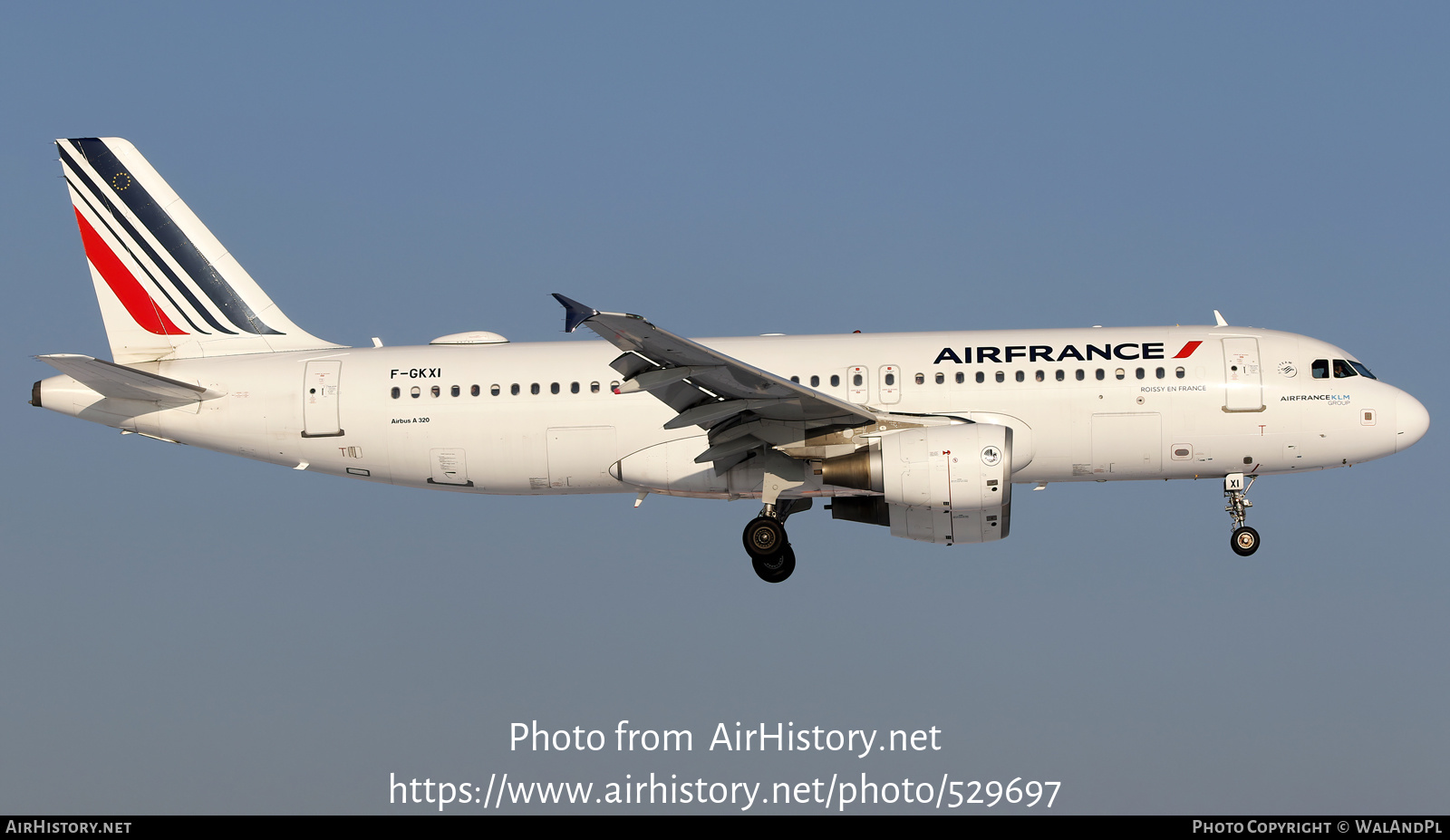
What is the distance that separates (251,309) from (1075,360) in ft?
61.2

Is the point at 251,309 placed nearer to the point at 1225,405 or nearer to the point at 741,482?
the point at 741,482

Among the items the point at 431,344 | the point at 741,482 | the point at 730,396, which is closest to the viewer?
the point at 730,396

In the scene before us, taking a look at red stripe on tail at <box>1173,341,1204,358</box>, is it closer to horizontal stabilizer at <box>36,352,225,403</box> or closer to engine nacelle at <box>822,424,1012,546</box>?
engine nacelle at <box>822,424,1012,546</box>

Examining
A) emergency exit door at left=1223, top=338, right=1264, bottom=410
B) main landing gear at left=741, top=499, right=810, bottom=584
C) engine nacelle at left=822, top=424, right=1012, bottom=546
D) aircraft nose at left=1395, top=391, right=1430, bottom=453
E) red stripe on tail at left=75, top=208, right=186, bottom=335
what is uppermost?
red stripe on tail at left=75, top=208, right=186, bottom=335

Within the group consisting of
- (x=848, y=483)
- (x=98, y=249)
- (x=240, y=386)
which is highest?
(x=98, y=249)

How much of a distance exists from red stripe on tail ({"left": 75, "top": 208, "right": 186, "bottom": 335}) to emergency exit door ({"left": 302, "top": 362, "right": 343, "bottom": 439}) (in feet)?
14.2

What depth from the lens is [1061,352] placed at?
30.8 meters

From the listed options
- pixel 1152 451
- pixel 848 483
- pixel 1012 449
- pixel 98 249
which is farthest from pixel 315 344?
pixel 1152 451

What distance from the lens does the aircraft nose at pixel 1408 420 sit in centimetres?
3080

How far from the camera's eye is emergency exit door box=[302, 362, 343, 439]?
106 ft

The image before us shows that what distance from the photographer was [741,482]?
102 feet

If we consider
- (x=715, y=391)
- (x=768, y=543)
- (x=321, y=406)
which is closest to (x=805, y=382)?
(x=715, y=391)

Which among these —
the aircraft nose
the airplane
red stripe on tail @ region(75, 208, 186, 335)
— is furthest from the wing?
red stripe on tail @ region(75, 208, 186, 335)

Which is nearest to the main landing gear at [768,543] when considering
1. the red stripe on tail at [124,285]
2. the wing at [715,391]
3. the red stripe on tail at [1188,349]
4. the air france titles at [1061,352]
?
the wing at [715,391]
